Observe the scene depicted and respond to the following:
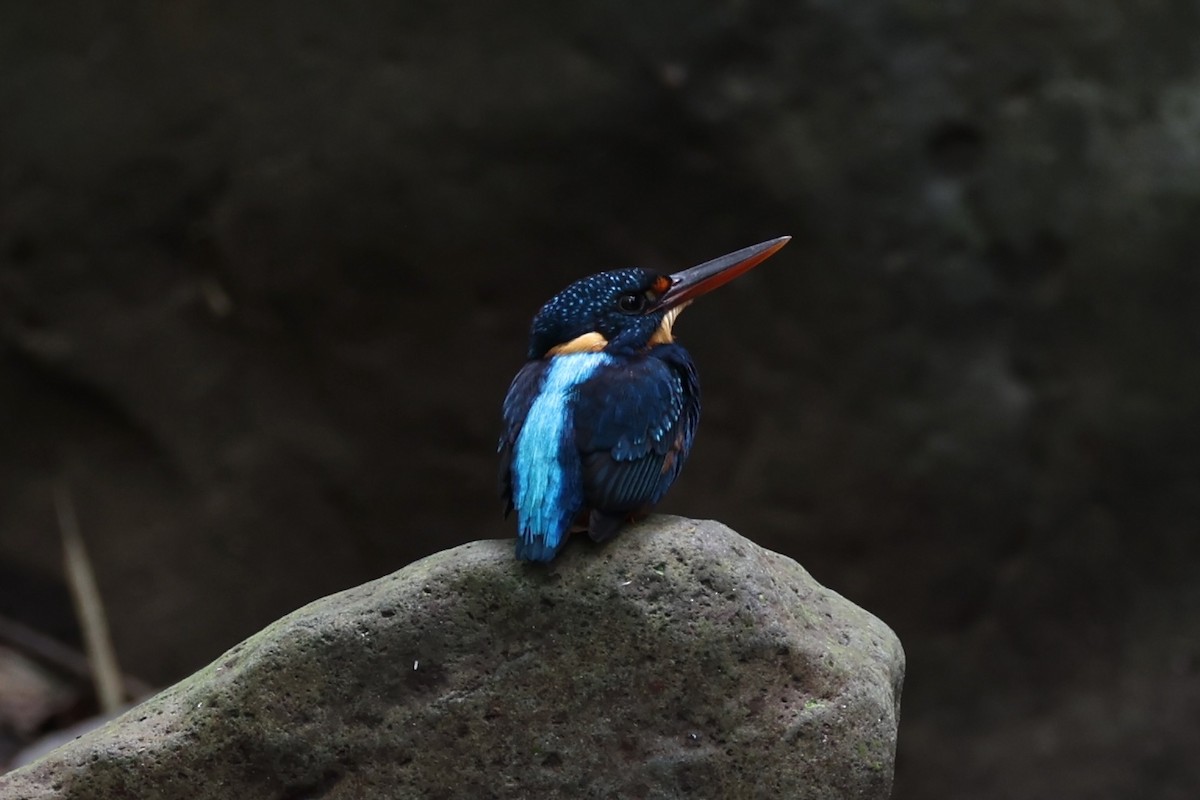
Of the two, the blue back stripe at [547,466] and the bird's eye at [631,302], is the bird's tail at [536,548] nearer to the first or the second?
the blue back stripe at [547,466]

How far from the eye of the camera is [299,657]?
8.36 ft

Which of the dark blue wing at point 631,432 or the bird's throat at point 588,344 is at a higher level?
the bird's throat at point 588,344

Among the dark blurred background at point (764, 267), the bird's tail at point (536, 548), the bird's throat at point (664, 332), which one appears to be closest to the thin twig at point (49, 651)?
the dark blurred background at point (764, 267)

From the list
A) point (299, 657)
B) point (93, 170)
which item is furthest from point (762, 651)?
point (93, 170)

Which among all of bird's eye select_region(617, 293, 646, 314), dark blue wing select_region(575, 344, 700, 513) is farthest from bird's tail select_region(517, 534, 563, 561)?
bird's eye select_region(617, 293, 646, 314)

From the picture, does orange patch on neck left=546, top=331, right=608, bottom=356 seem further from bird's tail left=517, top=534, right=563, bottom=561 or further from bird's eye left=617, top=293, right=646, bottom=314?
bird's tail left=517, top=534, right=563, bottom=561

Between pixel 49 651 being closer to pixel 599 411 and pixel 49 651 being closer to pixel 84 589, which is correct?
pixel 84 589

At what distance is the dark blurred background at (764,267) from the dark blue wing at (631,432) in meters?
2.36

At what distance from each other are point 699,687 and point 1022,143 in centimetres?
319

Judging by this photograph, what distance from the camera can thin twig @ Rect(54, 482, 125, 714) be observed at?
537cm

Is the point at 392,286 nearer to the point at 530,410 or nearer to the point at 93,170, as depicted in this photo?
the point at 93,170

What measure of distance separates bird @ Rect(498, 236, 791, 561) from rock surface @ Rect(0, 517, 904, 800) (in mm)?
78

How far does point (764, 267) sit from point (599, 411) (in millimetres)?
2542

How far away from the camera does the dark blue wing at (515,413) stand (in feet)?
8.86
